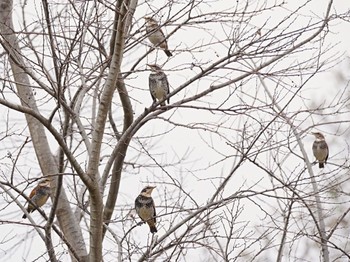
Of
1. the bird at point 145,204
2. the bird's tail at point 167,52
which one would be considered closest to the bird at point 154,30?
the bird's tail at point 167,52

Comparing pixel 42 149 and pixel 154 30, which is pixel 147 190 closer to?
pixel 42 149

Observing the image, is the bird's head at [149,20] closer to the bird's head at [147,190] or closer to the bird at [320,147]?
the bird's head at [147,190]

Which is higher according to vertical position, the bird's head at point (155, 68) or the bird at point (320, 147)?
the bird at point (320, 147)

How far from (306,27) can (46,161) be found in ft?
8.94

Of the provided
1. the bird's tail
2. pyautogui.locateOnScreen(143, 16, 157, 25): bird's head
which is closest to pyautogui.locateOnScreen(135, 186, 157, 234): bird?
the bird's tail

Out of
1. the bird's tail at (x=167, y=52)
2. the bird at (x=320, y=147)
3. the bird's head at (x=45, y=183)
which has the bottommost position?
the bird's head at (x=45, y=183)

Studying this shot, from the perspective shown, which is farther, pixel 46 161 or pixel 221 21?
pixel 46 161

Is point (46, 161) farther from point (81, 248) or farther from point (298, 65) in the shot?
point (298, 65)

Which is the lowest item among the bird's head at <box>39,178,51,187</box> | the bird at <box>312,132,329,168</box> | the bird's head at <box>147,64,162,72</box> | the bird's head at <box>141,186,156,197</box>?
the bird's head at <box>147,64,162,72</box>

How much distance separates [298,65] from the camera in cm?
514

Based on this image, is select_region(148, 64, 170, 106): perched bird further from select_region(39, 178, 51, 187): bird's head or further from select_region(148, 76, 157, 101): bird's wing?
select_region(39, 178, 51, 187): bird's head

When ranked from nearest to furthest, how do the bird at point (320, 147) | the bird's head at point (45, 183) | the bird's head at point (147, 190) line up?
the bird's head at point (45, 183) → the bird's head at point (147, 190) → the bird at point (320, 147)

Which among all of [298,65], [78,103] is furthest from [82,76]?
[298,65]

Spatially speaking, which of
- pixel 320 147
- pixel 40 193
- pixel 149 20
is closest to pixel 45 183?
pixel 40 193
